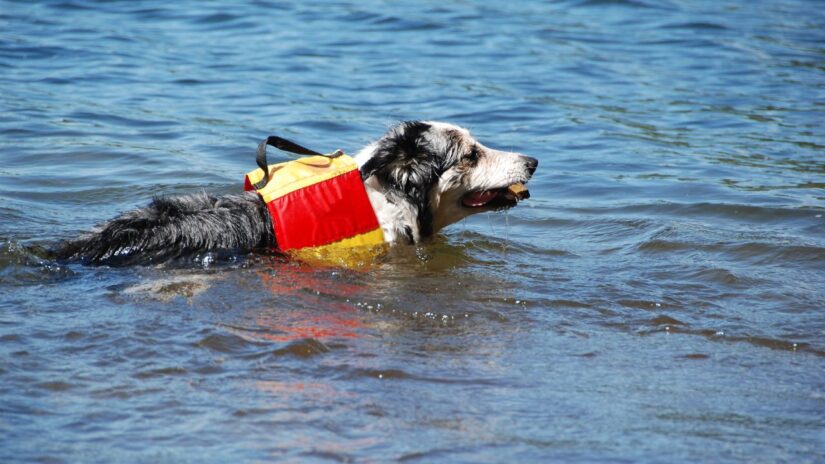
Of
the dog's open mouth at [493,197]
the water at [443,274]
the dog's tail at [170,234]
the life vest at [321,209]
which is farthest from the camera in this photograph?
the dog's open mouth at [493,197]

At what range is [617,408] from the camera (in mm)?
4789

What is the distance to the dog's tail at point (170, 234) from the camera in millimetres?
6719

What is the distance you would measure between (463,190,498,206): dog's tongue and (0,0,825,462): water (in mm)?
448

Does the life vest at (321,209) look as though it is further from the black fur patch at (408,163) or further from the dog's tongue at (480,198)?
the dog's tongue at (480,198)

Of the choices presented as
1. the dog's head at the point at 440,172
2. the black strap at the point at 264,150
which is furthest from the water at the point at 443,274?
the black strap at the point at 264,150

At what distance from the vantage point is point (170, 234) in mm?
6773

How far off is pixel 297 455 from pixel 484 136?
26.3ft

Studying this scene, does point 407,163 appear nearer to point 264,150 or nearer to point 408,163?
point 408,163

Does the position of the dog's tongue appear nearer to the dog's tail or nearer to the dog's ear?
the dog's ear

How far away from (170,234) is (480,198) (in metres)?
2.25

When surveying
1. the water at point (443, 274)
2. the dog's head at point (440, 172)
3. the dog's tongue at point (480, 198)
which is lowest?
the water at point (443, 274)

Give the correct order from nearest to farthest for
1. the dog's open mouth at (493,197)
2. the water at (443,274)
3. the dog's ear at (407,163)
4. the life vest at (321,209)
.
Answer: the water at (443,274) < the life vest at (321,209) < the dog's ear at (407,163) < the dog's open mouth at (493,197)

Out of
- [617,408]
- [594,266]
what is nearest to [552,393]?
[617,408]

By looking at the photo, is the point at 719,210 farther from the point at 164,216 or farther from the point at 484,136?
the point at 164,216
